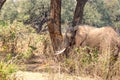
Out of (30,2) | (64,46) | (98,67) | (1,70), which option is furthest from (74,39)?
(30,2)

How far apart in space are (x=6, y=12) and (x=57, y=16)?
65.6 feet

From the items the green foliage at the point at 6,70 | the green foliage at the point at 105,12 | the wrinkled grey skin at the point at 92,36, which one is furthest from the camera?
the green foliage at the point at 105,12

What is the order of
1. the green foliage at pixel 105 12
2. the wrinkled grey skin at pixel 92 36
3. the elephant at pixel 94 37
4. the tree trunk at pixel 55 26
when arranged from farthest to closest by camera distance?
1. the green foliage at pixel 105 12
2. the tree trunk at pixel 55 26
3. the wrinkled grey skin at pixel 92 36
4. the elephant at pixel 94 37

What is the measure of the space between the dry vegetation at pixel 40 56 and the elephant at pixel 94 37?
471 millimetres

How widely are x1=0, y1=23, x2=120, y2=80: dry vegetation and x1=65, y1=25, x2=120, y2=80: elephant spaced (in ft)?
1.55

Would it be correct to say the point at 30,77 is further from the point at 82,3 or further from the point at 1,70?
the point at 82,3

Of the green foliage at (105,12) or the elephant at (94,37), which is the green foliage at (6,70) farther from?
the green foliage at (105,12)

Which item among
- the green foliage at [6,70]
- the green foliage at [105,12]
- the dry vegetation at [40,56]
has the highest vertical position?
the green foliage at [6,70]

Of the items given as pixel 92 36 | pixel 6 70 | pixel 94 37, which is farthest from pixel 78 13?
pixel 6 70

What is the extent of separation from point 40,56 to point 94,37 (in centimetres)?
247

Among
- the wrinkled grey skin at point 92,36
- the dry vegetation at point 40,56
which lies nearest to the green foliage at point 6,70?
the dry vegetation at point 40,56

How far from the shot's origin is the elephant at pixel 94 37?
29.0 feet

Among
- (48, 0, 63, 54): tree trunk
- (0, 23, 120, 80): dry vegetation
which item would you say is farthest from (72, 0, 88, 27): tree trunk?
(48, 0, 63, 54): tree trunk

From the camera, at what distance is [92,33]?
399 inches
